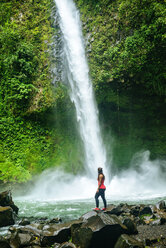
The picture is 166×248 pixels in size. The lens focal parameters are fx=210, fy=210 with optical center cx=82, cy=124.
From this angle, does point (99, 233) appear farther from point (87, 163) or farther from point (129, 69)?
point (129, 69)

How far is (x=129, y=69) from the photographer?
492 inches

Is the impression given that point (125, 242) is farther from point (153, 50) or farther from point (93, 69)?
point (93, 69)

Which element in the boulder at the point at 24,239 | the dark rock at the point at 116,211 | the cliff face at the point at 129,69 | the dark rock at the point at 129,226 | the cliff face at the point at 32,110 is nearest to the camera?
the boulder at the point at 24,239

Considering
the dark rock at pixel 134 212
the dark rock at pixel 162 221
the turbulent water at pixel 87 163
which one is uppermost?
the turbulent water at pixel 87 163

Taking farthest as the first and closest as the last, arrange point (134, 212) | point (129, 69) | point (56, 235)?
point (129, 69), point (134, 212), point (56, 235)

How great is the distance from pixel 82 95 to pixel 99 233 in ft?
35.8

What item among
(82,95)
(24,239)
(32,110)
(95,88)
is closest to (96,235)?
(24,239)

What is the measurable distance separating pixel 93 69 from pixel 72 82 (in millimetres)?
1684

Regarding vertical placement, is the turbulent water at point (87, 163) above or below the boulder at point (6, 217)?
above

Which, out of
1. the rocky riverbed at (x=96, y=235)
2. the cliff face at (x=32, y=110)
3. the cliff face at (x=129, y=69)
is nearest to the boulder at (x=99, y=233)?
the rocky riverbed at (x=96, y=235)

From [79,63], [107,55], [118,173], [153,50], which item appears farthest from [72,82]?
[118,173]

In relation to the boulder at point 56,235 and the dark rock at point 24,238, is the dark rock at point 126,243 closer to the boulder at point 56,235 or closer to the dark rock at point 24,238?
the boulder at point 56,235

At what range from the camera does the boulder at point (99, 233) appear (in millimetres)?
3836

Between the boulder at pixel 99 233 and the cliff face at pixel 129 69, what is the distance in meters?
10.0
